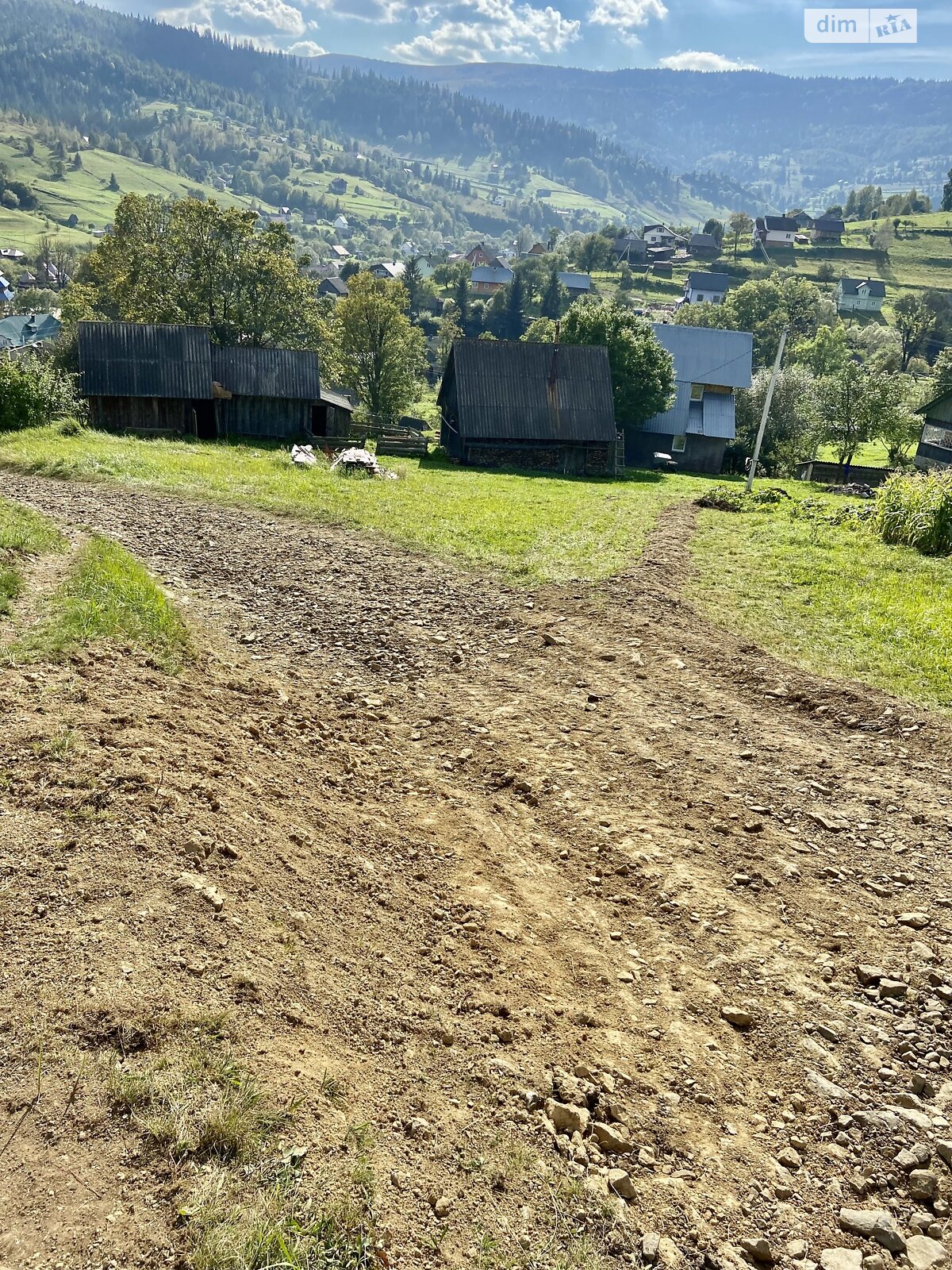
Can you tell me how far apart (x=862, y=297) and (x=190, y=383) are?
138 metres

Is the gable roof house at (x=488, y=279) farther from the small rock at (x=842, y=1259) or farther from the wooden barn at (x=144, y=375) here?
the small rock at (x=842, y=1259)

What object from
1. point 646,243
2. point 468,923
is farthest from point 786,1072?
point 646,243

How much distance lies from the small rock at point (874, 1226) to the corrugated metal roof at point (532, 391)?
35.0 meters

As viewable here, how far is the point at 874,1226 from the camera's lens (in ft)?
14.3

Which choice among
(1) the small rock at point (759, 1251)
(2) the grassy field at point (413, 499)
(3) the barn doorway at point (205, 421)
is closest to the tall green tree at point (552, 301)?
(3) the barn doorway at point (205, 421)

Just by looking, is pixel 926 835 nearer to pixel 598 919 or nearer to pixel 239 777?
pixel 598 919

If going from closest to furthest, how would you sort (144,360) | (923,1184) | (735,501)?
1. (923,1184)
2. (735,501)
3. (144,360)

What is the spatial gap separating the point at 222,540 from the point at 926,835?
45.2ft

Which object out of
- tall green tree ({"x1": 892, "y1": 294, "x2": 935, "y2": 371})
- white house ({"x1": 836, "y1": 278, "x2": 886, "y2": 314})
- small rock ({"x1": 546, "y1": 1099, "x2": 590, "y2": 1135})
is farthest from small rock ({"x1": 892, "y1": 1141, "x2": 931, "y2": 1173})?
white house ({"x1": 836, "y1": 278, "x2": 886, "y2": 314})

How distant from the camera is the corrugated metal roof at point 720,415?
159 ft

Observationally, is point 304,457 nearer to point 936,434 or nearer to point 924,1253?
point 924,1253

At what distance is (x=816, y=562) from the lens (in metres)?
17.2

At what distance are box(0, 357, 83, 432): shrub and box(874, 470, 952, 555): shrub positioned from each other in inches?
1124

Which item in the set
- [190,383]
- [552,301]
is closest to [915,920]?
[190,383]
